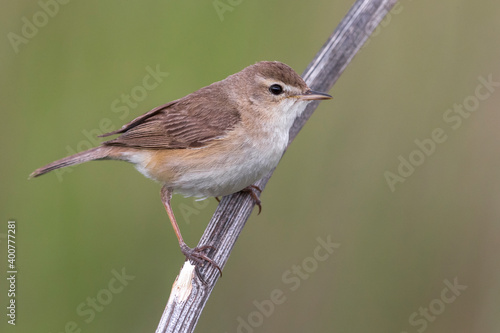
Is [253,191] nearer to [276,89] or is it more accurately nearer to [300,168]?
[276,89]

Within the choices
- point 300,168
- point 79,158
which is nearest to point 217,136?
point 79,158

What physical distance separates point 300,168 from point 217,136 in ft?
3.33

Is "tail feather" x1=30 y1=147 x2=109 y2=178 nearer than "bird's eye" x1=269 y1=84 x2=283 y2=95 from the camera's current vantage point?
Yes

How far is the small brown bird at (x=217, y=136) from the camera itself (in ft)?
13.6

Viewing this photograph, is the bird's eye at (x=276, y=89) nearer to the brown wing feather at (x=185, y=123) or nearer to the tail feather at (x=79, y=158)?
the brown wing feather at (x=185, y=123)

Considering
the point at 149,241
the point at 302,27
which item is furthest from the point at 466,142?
the point at 149,241

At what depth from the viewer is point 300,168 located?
511 cm

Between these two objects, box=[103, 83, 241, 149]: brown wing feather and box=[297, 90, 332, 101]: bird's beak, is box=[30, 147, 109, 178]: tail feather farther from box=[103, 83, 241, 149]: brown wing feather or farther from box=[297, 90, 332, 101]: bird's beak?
box=[297, 90, 332, 101]: bird's beak

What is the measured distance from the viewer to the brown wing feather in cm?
441

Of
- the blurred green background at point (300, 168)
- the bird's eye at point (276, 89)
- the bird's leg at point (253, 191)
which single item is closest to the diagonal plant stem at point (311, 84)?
Result: the bird's leg at point (253, 191)

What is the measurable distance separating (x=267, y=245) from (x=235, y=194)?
38.3 inches

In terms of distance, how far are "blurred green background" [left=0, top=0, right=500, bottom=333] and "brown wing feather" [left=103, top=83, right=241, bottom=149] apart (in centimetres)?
43

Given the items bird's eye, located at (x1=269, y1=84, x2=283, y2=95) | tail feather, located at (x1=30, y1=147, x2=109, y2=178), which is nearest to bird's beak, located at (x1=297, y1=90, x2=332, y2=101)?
bird's eye, located at (x1=269, y1=84, x2=283, y2=95)

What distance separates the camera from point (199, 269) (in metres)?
3.50
